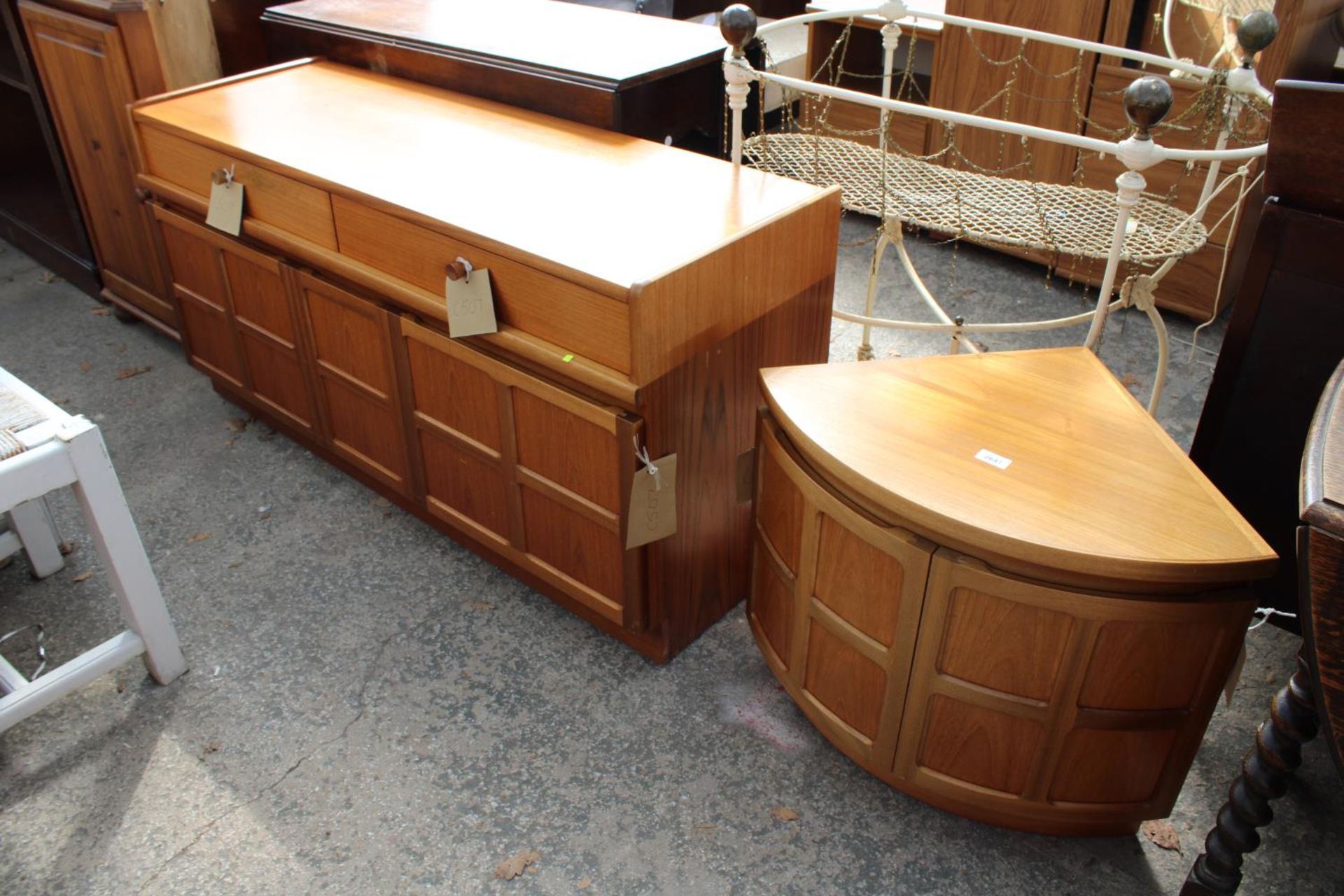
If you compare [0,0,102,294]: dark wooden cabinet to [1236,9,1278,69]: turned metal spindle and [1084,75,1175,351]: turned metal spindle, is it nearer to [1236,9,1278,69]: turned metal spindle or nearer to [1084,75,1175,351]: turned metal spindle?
[1084,75,1175,351]: turned metal spindle

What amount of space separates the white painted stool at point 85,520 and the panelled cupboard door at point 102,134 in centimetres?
108

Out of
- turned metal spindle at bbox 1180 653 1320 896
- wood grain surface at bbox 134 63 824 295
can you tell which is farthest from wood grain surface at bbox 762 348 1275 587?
wood grain surface at bbox 134 63 824 295

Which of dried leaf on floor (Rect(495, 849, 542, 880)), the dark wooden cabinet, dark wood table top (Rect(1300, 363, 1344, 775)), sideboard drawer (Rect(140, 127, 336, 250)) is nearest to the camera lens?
dark wood table top (Rect(1300, 363, 1344, 775))

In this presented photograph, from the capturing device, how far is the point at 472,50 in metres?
2.29

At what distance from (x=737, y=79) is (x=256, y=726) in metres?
1.47

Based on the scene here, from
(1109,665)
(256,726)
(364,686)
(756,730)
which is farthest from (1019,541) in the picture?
(256,726)

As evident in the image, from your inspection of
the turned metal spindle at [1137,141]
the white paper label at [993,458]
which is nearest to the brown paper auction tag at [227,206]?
the white paper label at [993,458]

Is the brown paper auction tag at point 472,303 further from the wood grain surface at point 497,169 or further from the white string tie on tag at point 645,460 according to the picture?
the white string tie on tag at point 645,460

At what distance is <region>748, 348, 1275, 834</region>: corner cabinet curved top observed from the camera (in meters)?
1.32

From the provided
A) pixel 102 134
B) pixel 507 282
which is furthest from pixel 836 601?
pixel 102 134

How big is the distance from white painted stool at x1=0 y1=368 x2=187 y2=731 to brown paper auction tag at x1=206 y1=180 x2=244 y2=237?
0.53m

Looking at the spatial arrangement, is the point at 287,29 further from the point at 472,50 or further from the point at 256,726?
the point at 256,726

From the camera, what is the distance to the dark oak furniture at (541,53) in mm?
2123

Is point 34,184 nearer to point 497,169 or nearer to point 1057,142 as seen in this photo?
point 497,169
